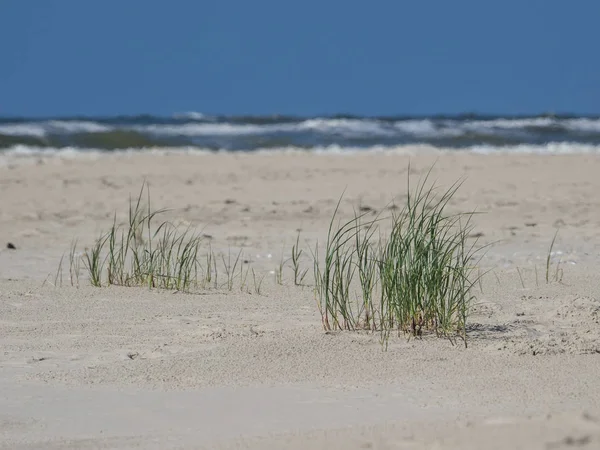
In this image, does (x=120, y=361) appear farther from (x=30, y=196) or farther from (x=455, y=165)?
(x=455, y=165)

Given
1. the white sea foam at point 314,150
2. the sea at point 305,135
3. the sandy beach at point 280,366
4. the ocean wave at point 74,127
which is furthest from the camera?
the ocean wave at point 74,127

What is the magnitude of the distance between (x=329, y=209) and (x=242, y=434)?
6439 mm

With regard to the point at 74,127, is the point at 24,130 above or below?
below

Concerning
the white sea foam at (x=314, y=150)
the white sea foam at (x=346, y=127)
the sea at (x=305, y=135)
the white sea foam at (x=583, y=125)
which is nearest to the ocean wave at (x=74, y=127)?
the sea at (x=305, y=135)

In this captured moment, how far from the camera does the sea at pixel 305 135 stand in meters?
15.8

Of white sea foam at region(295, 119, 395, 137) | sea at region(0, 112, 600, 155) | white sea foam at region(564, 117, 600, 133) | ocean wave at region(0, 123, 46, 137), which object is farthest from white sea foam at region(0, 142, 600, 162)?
white sea foam at region(564, 117, 600, 133)

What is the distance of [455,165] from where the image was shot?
40.1 ft

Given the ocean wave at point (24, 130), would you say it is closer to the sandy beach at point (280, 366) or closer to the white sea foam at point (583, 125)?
the sandy beach at point (280, 366)

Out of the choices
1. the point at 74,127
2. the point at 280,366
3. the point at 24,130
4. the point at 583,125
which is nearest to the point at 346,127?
the point at 74,127

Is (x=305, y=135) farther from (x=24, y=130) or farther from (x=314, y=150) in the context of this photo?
(x=24, y=130)

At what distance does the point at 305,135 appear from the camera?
58.8ft

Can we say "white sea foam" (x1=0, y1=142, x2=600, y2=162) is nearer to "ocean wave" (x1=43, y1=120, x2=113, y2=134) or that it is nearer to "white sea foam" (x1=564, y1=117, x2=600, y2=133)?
"ocean wave" (x1=43, y1=120, x2=113, y2=134)

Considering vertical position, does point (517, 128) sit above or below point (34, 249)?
above

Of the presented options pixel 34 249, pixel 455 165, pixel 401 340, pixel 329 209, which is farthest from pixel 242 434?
pixel 455 165
